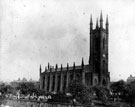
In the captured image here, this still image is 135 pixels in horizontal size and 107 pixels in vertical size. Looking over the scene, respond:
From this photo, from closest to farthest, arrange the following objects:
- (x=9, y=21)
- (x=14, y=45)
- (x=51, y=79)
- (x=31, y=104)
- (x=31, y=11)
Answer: (x=9, y=21) → (x=31, y=11) → (x=14, y=45) → (x=31, y=104) → (x=51, y=79)

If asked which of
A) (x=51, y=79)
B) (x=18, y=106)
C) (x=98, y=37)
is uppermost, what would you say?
(x=98, y=37)

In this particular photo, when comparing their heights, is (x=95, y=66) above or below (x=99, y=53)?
below

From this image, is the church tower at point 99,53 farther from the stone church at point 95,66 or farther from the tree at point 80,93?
the tree at point 80,93

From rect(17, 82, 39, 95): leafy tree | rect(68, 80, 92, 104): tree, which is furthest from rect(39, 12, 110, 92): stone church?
rect(68, 80, 92, 104): tree

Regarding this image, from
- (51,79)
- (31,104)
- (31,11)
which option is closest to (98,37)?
(51,79)

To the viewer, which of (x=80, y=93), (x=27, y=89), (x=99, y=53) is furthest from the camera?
(x=99, y=53)

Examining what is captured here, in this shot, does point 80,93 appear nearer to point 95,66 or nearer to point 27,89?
point 27,89

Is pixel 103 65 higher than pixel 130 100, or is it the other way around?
pixel 103 65

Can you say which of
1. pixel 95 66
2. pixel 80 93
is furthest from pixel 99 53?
pixel 80 93

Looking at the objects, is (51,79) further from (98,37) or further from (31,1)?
(31,1)
